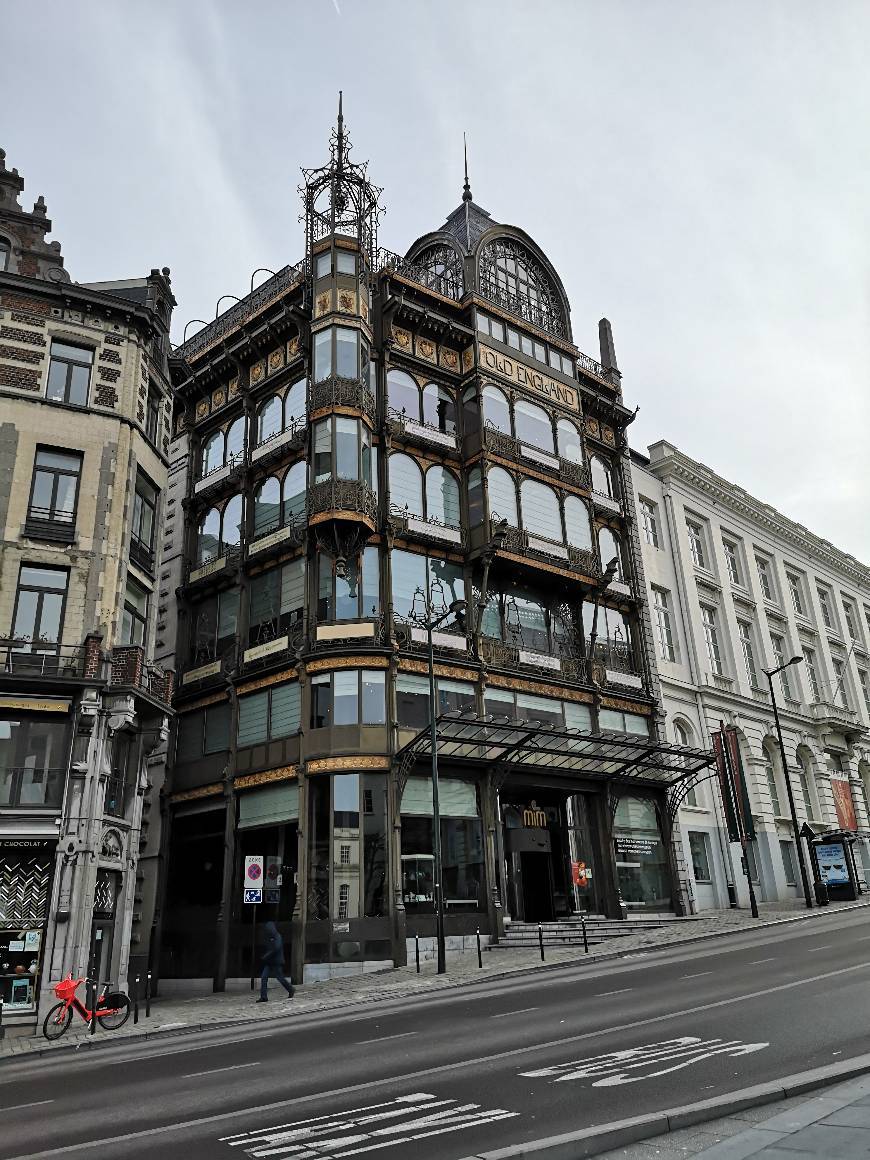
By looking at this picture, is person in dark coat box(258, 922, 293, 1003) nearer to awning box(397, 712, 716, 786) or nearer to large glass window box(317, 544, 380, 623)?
awning box(397, 712, 716, 786)

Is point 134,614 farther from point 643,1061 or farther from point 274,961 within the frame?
point 643,1061

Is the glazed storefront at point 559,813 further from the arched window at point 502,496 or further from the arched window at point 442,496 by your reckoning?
the arched window at point 502,496

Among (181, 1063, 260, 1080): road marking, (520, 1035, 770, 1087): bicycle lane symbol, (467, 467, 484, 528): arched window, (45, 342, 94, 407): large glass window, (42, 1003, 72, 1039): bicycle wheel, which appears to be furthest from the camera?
(467, 467, 484, 528): arched window

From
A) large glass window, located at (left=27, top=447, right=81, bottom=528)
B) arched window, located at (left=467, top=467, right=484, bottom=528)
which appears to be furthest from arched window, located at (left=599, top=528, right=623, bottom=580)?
large glass window, located at (left=27, top=447, right=81, bottom=528)

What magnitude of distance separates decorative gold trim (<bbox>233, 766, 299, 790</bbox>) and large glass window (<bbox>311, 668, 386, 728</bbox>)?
161cm

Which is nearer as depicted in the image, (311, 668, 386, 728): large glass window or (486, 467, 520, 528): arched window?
(311, 668, 386, 728): large glass window

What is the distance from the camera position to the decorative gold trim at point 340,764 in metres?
28.4

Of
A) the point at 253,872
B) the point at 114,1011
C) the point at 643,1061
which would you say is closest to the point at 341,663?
the point at 253,872

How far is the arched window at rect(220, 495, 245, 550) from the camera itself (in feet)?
117

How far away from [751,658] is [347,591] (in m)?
28.1

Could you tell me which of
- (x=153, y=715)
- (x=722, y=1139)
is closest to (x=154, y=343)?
(x=153, y=715)

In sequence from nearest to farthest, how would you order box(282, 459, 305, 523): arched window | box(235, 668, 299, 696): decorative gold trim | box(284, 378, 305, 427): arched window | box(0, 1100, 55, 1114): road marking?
box(0, 1100, 55, 1114): road marking, box(235, 668, 299, 696): decorative gold trim, box(282, 459, 305, 523): arched window, box(284, 378, 305, 427): arched window

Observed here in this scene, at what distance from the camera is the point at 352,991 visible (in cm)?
2295

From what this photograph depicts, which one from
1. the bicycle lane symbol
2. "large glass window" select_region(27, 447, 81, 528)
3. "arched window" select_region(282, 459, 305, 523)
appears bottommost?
the bicycle lane symbol
